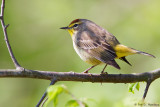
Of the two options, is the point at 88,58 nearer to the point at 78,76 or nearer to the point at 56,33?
the point at 78,76

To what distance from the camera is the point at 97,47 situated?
5.80 meters

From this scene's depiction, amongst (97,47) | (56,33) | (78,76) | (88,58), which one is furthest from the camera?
(56,33)

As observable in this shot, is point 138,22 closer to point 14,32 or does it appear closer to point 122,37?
point 122,37

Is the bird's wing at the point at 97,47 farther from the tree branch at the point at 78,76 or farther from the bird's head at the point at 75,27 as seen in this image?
the tree branch at the point at 78,76

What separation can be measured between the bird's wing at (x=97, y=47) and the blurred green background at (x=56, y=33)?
1.26 m

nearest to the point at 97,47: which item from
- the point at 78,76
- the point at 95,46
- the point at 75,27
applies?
the point at 95,46

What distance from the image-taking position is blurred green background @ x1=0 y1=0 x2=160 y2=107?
787cm

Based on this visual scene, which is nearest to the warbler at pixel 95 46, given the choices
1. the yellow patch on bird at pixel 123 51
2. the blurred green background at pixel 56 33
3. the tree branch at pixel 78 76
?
the yellow patch on bird at pixel 123 51

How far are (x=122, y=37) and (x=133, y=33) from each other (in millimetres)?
334

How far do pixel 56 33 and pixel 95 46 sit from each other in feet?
11.1

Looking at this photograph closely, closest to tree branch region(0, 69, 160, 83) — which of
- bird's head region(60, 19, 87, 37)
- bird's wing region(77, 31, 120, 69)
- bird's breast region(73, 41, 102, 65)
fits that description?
bird's wing region(77, 31, 120, 69)

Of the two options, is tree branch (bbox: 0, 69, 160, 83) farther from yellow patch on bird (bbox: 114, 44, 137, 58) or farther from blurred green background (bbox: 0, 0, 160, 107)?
blurred green background (bbox: 0, 0, 160, 107)

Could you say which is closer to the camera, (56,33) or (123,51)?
(123,51)

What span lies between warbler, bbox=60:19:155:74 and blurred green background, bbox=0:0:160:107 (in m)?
1.15
